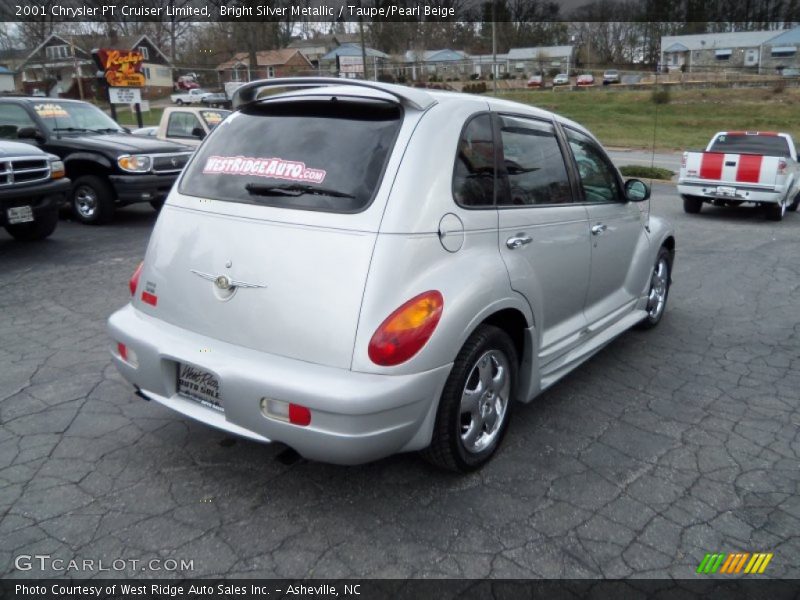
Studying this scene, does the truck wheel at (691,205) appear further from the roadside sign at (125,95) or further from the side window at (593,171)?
the roadside sign at (125,95)

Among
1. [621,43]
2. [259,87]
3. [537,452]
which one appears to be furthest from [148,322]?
[621,43]

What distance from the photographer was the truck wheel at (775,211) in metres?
11.3

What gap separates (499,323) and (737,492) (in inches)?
54.3

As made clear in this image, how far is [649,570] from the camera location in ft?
8.51

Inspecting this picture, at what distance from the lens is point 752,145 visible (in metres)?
12.5

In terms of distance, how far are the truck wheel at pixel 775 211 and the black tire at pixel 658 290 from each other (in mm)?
7076

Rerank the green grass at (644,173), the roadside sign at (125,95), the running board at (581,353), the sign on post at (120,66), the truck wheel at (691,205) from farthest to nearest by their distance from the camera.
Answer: the sign on post at (120,66)
the roadside sign at (125,95)
the green grass at (644,173)
the truck wheel at (691,205)
the running board at (581,353)

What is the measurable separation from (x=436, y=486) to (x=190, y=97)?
53.2 m

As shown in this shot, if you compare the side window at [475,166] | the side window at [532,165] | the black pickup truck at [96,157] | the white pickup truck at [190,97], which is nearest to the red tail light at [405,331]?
the side window at [475,166]

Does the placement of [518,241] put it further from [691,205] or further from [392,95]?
[691,205]

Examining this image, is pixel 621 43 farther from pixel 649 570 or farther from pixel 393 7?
pixel 649 570

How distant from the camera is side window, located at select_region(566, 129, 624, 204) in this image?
4148 millimetres

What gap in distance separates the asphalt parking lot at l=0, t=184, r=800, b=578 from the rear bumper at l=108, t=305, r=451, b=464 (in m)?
0.29
